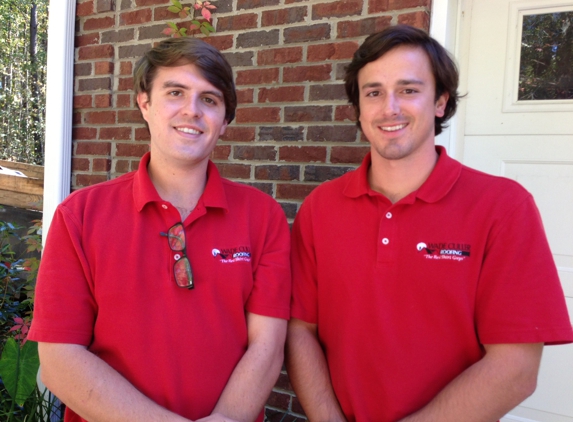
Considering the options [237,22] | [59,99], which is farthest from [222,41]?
[59,99]

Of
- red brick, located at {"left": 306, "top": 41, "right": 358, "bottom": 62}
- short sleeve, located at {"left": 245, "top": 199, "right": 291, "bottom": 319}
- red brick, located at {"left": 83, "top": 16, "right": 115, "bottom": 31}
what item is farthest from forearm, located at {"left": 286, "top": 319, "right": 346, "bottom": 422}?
red brick, located at {"left": 83, "top": 16, "right": 115, "bottom": 31}

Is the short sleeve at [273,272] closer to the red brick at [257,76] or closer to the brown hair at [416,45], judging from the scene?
the brown hair at [416,45]

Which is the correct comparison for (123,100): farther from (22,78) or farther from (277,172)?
(22,78)

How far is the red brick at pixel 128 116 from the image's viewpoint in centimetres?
320

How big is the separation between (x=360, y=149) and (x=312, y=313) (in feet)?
3.32

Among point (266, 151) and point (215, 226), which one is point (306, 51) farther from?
point (215, 226)

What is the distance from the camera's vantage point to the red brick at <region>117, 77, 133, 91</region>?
3230 millimetres

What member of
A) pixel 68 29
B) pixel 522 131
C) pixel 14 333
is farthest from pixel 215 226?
pixel 14 333

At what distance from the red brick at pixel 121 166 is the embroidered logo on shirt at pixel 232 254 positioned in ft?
5.76

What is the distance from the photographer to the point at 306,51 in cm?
267

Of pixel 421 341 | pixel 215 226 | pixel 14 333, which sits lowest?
pixel 14 333

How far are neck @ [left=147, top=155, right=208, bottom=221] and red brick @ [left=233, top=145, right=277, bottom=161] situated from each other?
3.19 feet

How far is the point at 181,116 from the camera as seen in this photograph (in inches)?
69.6

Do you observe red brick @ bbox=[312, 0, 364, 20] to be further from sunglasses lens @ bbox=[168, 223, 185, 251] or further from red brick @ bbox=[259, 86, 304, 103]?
sunglasses lens @ bbox=[168, 223, 185, 251]
